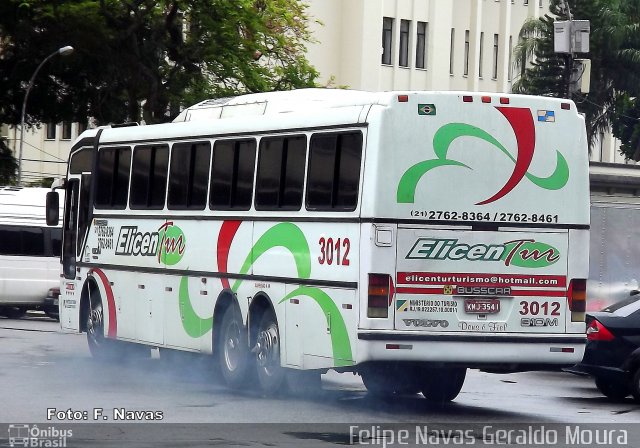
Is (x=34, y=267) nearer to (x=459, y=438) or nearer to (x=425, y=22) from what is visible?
(x=459, y=438)

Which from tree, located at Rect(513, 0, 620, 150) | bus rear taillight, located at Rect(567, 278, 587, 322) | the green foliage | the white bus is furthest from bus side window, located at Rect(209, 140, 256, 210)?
the green foliage

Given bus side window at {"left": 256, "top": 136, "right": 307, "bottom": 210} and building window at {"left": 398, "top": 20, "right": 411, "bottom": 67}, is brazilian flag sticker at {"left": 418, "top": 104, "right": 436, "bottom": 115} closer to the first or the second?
bus side window at {"left": 256, "top": 136, "right": 307, "bottom": 210}

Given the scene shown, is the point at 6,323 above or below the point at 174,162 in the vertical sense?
below

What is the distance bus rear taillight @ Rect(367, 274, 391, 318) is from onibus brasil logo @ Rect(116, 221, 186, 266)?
4.42 meters

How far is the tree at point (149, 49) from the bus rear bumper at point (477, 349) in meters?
26.5

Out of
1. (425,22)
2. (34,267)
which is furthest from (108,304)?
(425,22)

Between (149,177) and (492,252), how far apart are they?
5.80m

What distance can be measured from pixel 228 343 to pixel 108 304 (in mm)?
3738

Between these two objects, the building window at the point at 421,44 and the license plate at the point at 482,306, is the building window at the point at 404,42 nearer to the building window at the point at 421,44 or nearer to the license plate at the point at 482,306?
the building window at the point at 421,44

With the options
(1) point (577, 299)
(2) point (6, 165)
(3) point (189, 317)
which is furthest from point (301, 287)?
(2) point (6, 165)

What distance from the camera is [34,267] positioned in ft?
115

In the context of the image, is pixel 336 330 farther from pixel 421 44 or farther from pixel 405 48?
pixel 421 44

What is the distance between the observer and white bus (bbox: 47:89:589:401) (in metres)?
14.9

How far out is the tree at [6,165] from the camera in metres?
48.2
